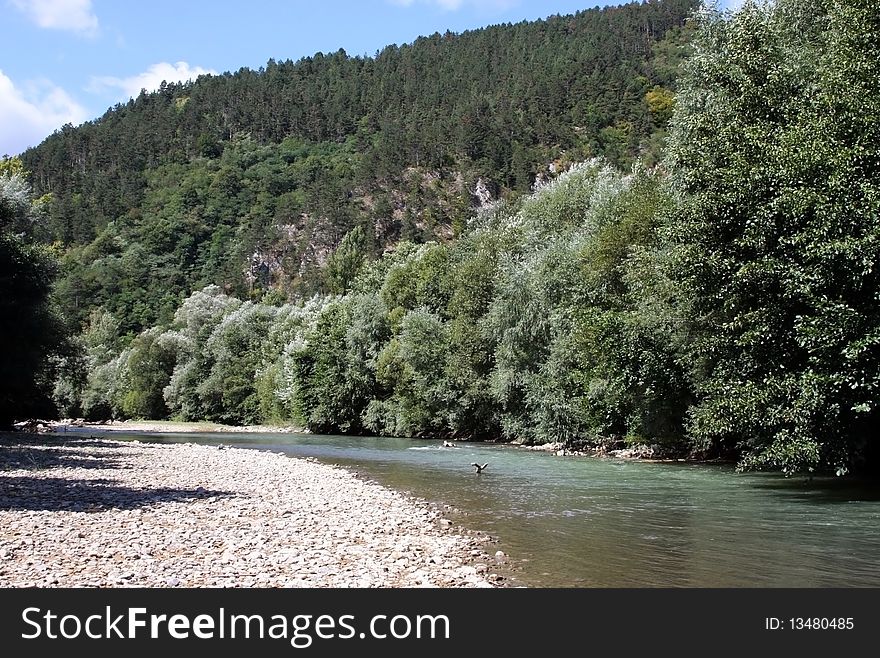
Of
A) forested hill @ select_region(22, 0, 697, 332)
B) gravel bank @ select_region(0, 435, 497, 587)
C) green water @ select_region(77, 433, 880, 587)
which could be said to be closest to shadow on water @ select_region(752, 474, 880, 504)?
green water @ select_region(77, 433, 880, 587)

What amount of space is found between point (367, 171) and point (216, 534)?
148m

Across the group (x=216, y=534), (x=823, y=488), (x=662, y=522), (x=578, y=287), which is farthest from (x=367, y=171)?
(x=216, y=534)

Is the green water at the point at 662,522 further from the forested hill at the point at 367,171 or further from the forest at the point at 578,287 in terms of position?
the forested hill at the point at 367,171

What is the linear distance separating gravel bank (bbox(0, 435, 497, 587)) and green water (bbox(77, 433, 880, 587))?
1493 mm

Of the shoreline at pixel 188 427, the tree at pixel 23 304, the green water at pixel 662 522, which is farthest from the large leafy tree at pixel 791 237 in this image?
the shoreline at pixel 188 427

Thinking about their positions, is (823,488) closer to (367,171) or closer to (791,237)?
(791,237)

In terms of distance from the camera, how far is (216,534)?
15.2 metres

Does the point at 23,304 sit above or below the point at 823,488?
above

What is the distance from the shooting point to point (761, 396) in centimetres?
2136

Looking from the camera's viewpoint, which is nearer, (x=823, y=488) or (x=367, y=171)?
(x=823, y=488)

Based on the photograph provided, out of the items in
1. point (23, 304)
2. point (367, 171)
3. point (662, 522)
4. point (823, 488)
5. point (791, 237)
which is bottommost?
point (662, 522)

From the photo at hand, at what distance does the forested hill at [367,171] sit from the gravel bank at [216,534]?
97.3 metres
